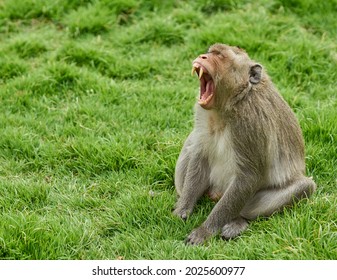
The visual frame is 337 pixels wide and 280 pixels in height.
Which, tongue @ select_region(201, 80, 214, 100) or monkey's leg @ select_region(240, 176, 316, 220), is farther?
monkey's leg @ select_region(240, 176, 316, 220)

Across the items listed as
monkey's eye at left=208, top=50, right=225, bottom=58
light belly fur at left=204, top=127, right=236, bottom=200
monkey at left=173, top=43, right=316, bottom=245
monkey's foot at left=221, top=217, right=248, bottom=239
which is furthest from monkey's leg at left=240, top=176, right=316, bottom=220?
monkey's eye at left=208, top=50, right=225, bottom=58

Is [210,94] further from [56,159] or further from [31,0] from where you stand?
[31,0]

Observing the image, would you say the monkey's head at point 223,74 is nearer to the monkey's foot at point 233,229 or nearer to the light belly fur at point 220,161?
the light belly fur at point 220,161

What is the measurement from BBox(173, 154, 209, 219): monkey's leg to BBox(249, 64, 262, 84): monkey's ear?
0.81 m

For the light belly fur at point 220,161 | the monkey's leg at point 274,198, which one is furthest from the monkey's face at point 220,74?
the monkey's leg at point 274,198

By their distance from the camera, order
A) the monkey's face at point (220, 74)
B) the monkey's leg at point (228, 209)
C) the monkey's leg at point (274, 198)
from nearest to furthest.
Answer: the monkey's face at point (220, 74) → the monkey's leg at point (228, 209) → the monkey's leg at point (274, 198)

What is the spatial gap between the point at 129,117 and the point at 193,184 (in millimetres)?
1716

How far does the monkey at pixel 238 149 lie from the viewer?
16.6ft

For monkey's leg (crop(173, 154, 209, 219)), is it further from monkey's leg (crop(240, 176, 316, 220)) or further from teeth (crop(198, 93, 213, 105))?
teeth (crop(198, 93, 213, 105))

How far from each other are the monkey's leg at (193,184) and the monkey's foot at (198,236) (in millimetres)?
281

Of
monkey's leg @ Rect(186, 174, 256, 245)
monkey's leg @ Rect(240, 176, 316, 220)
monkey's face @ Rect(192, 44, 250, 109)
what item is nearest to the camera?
monkey's face @ Rect(192, 44, 250, 109)

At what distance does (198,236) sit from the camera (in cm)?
507

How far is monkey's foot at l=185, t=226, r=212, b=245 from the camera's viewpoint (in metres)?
5.04
